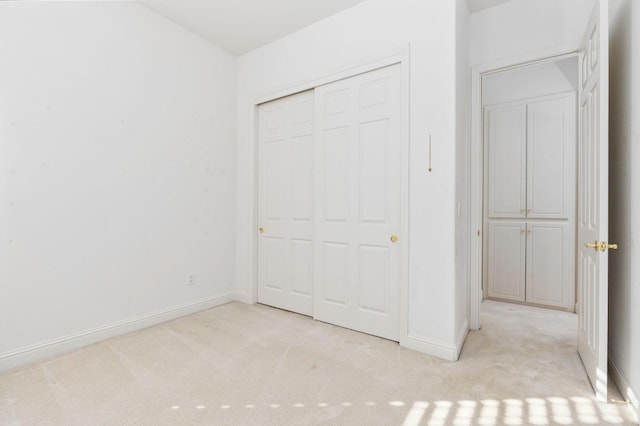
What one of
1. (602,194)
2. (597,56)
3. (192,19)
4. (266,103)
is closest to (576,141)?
(597,56)

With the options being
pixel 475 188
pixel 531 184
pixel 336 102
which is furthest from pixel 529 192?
pixel 336 102

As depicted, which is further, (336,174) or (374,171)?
(336,174)

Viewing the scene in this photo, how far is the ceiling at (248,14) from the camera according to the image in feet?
9.23

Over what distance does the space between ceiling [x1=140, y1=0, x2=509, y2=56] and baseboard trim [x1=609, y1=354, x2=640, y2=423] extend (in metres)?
2.84

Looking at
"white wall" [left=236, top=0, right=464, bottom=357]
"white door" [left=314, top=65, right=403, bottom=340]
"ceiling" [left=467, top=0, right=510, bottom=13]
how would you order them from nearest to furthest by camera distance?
1. "white wall" [left=236, top=0, right=464, bottom=357]
2. "white door" [left=314, top=65, right=403, bottom=340]
3. "ceiling" [left=467, top=0, right=510, bottom=13]

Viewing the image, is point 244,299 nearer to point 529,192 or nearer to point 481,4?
point 529,192

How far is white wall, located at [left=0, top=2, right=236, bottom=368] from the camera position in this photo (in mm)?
2213

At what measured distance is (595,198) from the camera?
6.14 ft

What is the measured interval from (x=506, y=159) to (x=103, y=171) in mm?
4211

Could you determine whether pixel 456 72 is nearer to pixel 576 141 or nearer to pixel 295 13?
pixel 295 13

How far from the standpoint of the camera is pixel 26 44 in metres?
2.24

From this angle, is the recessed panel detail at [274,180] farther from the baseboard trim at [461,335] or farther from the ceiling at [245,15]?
the baseboard trim at [461,335]

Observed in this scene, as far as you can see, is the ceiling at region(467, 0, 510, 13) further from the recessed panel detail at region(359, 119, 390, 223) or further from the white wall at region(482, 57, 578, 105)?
the recessed panel detail at region(359, 119, 390, 223)

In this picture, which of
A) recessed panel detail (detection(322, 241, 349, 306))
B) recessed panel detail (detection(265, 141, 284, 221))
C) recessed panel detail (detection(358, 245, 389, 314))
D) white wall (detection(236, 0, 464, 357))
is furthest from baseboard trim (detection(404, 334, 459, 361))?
recessed panel detail (detection(265, 141, 284, 221))
